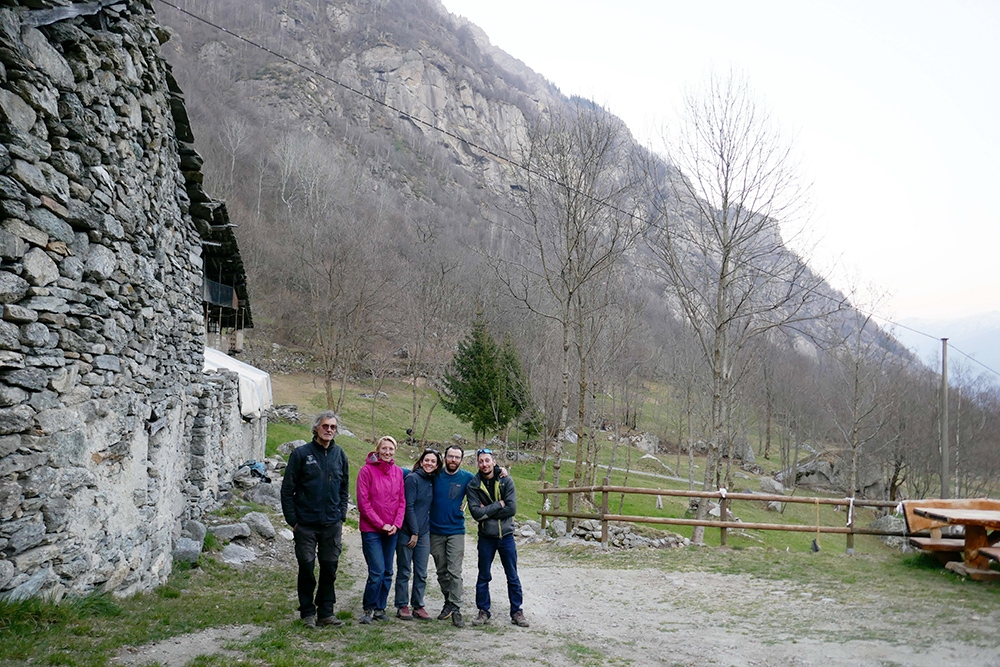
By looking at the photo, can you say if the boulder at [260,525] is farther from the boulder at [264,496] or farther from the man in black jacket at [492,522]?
the man in black jacket at [492,522]

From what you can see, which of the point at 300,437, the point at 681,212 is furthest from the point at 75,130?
the point at 300,437

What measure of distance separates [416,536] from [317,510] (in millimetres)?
1043

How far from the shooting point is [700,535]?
38.4 feet

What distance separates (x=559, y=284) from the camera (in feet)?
57.7

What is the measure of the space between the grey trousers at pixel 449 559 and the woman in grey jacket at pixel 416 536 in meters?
0.10

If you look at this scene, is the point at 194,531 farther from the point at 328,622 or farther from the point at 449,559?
the point at 449,559

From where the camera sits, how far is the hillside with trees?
1363 centimetres

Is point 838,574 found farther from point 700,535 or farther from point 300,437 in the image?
point 300,437

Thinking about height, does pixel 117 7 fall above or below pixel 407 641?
above

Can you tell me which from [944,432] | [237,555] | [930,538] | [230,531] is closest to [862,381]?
[944,432]

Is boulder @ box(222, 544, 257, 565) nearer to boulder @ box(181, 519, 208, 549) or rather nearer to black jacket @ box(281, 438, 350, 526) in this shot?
boulder @ box(181, 519, 208, 549)

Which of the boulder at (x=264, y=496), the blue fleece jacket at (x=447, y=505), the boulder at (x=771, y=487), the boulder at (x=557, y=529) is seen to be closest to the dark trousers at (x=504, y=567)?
the blue fleece jacket at (x=447, y=505)

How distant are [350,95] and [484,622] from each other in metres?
102

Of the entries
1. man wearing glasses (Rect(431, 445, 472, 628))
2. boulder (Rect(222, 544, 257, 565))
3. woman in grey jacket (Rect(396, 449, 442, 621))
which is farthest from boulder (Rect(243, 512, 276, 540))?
man wearing glasses (Rect(431, 445, 472, 628))
